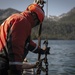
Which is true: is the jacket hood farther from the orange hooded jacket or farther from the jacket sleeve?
the jacket sleeve

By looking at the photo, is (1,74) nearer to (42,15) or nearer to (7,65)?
(7,65)

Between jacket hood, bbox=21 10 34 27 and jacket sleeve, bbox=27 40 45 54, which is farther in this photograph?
jacket sleeve, bbox=27 40 45 54

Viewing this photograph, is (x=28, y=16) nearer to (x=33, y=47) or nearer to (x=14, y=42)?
(x=14, y=42)

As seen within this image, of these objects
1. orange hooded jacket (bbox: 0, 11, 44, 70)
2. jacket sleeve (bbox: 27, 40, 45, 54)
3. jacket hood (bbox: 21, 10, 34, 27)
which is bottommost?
jacket sleeve (bbox: 27, 40, 45, 54)

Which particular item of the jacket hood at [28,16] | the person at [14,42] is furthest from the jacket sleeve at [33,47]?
the person at [14,42]

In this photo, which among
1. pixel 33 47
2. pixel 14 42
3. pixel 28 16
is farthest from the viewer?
pixel 33 47

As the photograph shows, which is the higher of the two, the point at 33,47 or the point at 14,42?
the point at 14,42

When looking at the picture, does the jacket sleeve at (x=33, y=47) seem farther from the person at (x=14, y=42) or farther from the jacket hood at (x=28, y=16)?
the person at (x=14, y=42)

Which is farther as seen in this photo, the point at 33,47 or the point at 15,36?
the point at 33,47

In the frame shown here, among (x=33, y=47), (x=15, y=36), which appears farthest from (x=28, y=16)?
(x=33, y=47)

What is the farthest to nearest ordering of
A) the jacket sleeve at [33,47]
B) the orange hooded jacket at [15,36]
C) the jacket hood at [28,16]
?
the jacket sleeve at [33,47]
the jacket hood at [28,16]
the orange hooded jacket at [15,36]

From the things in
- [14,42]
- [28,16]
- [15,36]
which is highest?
[28,16]

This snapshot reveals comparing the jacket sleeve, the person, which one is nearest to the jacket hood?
the person

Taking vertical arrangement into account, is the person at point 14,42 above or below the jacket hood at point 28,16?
below
